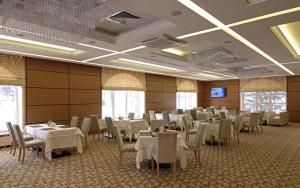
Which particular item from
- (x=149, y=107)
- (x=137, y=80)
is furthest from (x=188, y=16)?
(x=149, y=107)

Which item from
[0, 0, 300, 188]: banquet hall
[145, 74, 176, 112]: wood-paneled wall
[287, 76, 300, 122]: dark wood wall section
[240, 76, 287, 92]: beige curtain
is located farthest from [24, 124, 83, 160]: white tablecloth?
[287, 76, 300, 122]: dark wood wall section

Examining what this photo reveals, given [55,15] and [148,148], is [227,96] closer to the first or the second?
[148,148]

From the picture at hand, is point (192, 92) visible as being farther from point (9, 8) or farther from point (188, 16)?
point (9, 8)

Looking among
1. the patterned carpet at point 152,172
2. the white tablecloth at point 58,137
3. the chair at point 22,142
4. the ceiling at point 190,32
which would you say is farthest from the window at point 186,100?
the chair at point 22,142

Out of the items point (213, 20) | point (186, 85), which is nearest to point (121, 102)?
point (186, 85)

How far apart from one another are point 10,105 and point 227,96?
46.9ft

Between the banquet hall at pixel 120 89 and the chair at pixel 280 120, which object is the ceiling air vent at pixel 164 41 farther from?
the chair at pixel 280 120

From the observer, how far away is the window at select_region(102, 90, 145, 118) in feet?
35.9

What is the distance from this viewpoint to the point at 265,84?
15.0 m

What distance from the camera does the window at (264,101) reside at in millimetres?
14859

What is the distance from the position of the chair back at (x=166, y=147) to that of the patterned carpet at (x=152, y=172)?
0.37 m

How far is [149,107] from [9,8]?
9933 mm

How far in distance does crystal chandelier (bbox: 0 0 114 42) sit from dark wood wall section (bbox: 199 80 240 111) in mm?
14638

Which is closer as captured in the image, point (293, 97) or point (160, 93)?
point (160, 93)
